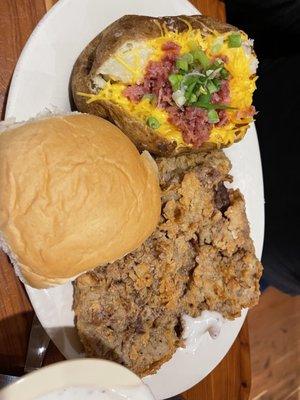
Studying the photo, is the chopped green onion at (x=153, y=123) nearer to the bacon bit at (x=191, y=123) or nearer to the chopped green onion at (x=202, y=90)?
the bacon bit at (x=191, y=123)

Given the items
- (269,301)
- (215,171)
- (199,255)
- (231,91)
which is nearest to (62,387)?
(199,255)

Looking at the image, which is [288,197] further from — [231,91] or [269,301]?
[269,301]

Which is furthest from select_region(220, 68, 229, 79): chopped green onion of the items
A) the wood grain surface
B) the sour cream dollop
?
the wood grain surface

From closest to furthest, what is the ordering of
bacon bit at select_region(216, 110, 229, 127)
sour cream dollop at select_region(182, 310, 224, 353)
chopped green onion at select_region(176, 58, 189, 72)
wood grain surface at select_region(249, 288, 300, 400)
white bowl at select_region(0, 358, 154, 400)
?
white bowl at select_region(0, 358, 154, 400)
chopped green onion at select_region(176, 58, 189, 72)
bacon bit at select_region(216, 110, 229, 127)
sour cream dollop at select_region(182, 310, 224, 353)
wood grain surface at select_region(249, 288, 300, 400)

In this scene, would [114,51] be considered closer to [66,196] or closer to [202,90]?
[202,90]

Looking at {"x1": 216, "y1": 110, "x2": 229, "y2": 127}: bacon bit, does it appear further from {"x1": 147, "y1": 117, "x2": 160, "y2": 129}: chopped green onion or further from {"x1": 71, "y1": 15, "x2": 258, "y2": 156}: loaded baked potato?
{"x1": 147, "y1": 117, "x2": 160, "y2": 129}: chopped green onion

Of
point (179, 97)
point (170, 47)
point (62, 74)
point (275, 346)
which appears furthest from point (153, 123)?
point (275, 346)
